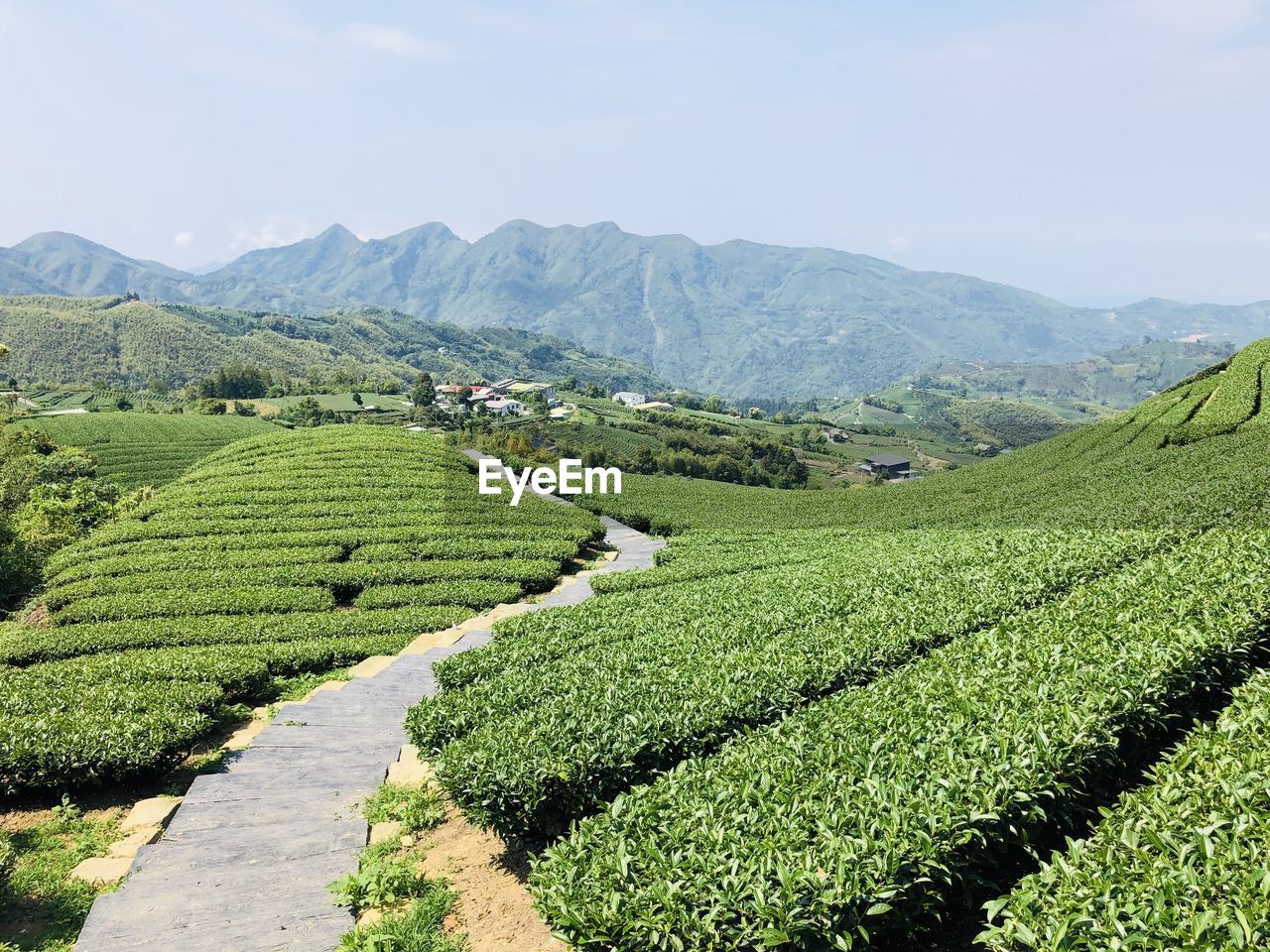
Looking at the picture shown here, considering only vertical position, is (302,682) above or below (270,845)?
below

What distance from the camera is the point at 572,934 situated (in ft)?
19.4

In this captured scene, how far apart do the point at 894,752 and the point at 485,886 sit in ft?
16.9

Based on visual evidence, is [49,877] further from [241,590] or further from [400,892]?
[241,590]

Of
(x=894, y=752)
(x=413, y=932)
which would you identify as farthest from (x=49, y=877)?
(x=894, y=752)

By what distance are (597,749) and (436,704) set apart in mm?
3647

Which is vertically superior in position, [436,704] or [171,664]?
[436,704]

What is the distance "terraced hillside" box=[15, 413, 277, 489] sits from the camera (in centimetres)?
5860

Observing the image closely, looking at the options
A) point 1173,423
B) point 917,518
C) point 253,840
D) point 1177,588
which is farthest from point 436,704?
point 1173,423

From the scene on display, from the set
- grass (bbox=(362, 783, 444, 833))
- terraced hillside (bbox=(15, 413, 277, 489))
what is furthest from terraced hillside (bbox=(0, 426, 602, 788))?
terraced hillside (bbox=(15, 413, 277, 489))

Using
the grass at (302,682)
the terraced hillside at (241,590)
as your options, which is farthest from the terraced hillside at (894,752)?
the terraced hillside at (241,590)

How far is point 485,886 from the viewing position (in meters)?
8.14

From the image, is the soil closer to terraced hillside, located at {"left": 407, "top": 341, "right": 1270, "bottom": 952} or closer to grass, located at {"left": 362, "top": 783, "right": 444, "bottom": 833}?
grass, located at {"left": 362, "top": 783, "right": 444, "bottom": 833}

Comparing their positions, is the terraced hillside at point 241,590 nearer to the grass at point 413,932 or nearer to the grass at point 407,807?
the grass at point 407,807

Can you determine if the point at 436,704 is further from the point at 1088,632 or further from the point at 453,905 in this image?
the point at 1088,632
